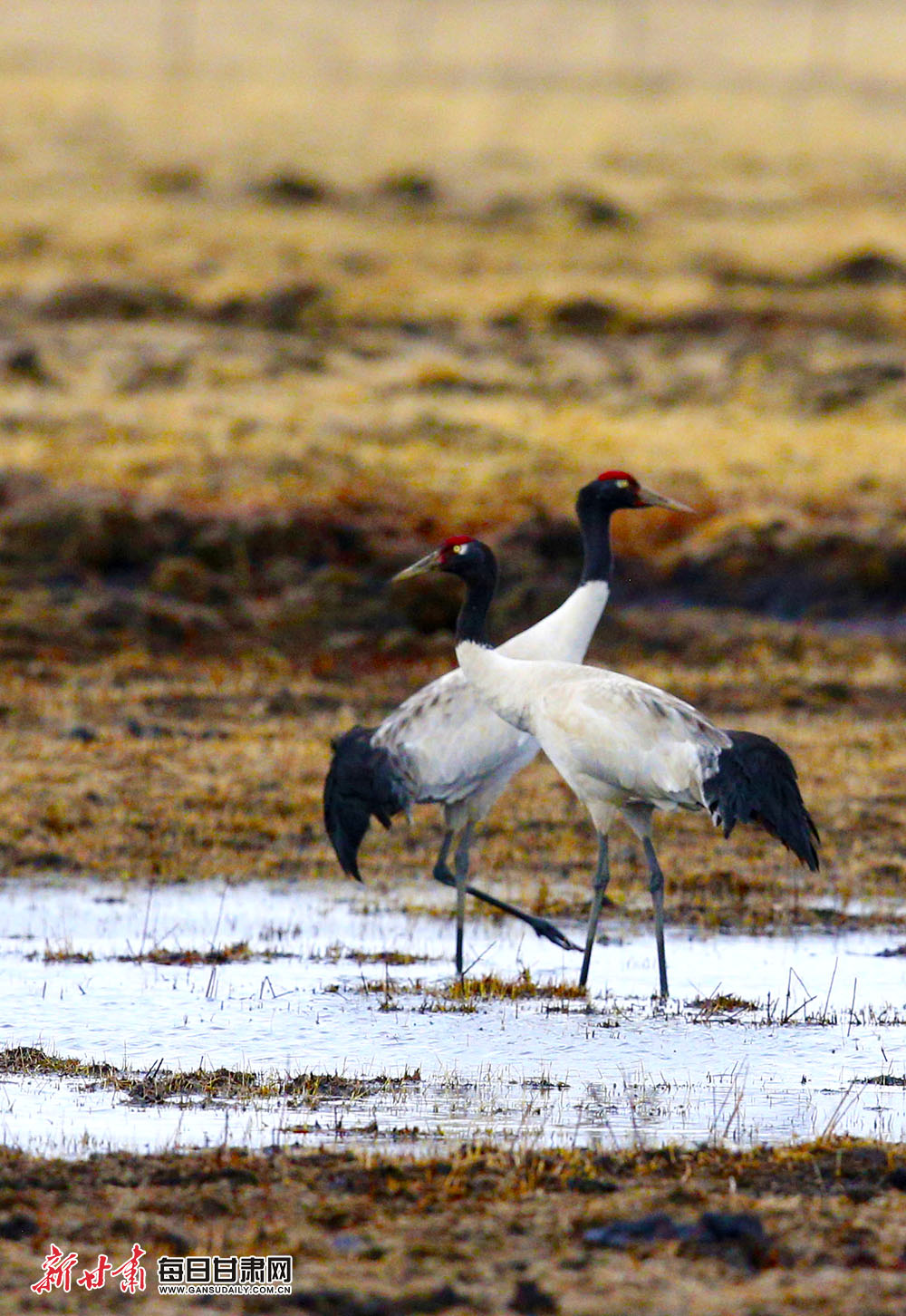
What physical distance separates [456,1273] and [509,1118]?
5.35 ft

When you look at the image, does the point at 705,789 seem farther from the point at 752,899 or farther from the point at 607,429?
the point at 607,429

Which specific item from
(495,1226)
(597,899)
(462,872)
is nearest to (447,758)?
(462,872)

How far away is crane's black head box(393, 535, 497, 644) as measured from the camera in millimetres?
9203

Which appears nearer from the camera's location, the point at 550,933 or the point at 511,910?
A: the point at 550,933

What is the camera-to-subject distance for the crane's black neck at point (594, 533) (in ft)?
32.7

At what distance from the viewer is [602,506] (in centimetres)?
1029

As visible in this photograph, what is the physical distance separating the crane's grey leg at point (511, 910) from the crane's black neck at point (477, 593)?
103 centimetres

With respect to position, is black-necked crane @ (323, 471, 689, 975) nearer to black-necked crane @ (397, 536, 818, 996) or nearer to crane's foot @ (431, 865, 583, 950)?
crane's foot @ (431, 865, 583, 950)

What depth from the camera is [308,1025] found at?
7613 millimetres

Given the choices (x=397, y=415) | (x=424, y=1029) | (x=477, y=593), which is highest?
(x=397, y=415)

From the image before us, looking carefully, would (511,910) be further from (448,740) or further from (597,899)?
(597,899)

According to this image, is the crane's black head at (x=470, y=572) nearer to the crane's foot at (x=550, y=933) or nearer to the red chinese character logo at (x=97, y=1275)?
the crane's foot at (x=550, y=933)

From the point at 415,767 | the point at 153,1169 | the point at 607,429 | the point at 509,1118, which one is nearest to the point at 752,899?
the point at 415,767

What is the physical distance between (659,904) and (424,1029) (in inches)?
58.6
